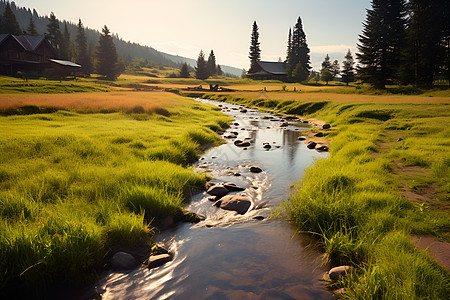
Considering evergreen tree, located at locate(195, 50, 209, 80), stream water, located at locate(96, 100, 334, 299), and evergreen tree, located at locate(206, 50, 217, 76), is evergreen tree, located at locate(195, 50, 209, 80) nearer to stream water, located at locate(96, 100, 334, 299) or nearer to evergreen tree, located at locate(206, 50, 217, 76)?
evergreen tree, located at locate(206, 50, 217, 76)

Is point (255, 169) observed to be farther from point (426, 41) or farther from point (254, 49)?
point (254, 49)

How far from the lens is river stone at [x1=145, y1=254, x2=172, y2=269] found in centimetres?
473

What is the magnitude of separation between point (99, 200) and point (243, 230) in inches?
141

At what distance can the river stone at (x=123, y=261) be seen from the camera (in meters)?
4.62

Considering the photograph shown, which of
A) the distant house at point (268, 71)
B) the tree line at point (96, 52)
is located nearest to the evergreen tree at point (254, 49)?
the distant house at point (268, 71)

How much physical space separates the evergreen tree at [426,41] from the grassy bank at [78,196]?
43039 mm

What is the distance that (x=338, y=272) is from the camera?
4.20m

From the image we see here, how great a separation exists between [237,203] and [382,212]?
12.0ft

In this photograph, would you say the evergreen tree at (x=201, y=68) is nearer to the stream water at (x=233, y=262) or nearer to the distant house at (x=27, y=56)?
the distant house at (x=27, y=56)

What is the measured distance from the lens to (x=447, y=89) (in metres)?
32.8

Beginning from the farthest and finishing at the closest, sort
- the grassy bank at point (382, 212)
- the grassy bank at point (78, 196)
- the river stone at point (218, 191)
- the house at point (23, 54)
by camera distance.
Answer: the house at point (23, 54) → the river stone at point (218, 191) → the grassy bank at point (78, 196) → the grassy bank at point (382, 212)

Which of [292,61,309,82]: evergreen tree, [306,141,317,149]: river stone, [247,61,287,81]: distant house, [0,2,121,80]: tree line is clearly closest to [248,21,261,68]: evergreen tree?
[247,61,287,81]: distant house

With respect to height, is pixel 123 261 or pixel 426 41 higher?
pixel 426 41

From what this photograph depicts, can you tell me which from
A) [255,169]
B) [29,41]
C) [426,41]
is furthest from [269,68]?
[255,169]
